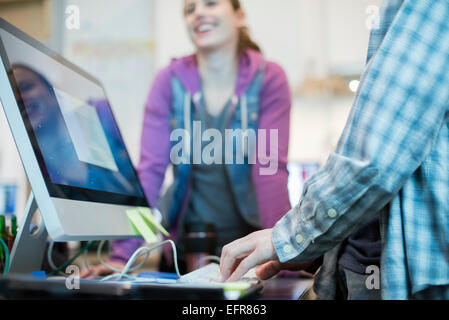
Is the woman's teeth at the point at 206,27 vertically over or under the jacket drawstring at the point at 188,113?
over

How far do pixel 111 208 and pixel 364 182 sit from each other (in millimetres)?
428

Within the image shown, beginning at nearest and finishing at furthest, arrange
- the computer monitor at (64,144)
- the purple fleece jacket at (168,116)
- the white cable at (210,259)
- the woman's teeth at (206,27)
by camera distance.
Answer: the computer monitor at (64,144) < the white cable at (210,259) < the purple fleece jacket at (168,116) < the woman's teeth at (206,27)

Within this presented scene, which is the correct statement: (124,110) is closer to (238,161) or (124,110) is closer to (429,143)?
(238,161)

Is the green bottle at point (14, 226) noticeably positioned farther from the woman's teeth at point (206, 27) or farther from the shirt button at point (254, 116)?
the woman's teeth at point (206, 27)

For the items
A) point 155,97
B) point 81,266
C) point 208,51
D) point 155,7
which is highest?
point 155,7

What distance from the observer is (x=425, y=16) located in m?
0.51

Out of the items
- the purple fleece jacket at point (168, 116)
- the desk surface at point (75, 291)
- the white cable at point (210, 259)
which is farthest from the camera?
the purple fleece jacket at point (168, 116)

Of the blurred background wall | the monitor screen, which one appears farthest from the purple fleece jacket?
the blurred background wall

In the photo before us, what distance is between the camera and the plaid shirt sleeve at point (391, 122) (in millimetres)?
493

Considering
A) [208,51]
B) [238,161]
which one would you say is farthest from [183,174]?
[208,51]

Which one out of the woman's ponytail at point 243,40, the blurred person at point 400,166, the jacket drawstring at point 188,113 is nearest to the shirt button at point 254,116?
the jacket drawstring at point 188,113

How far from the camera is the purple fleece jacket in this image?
41.9 inches

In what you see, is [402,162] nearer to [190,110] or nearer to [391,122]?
[391,122]

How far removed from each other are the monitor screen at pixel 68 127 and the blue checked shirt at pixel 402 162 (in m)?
0.34
